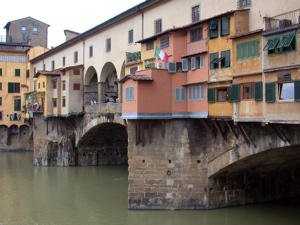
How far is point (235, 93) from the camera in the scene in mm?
19172

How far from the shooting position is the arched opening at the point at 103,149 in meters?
41.7

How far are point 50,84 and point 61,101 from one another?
Answer: 111 inches

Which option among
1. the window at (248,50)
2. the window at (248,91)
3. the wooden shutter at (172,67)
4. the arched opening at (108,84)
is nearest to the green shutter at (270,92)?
the window at (248,91)

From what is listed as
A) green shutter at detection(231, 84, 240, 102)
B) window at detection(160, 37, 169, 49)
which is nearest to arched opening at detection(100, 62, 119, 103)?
window at detection(160, 37, 169, 49)

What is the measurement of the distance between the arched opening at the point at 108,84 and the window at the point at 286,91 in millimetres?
20577

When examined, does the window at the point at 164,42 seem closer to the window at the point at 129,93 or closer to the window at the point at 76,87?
the window at the point at 129,93

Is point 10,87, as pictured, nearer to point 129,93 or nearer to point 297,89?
point 129,93

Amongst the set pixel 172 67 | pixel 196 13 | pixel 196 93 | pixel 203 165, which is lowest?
pixel 203 165

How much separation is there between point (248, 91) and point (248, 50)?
177 centimetres

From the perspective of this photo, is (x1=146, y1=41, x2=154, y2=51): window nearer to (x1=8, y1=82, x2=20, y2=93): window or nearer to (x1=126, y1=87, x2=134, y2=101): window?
(x1=126, y1=87, x2=134, y2=101): window

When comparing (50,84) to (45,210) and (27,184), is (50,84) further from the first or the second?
(45,210)

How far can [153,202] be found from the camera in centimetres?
2247

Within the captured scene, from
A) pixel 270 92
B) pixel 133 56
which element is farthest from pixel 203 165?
pixel 133 56

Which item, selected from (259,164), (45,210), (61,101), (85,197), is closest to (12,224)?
(45,210)
